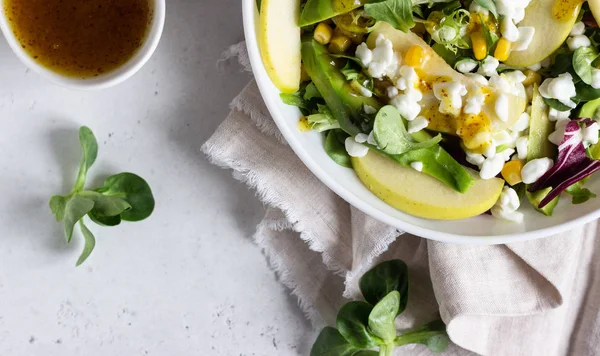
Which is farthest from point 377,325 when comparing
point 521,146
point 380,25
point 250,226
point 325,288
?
point 380,25

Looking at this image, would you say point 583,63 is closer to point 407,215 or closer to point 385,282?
point 407,215

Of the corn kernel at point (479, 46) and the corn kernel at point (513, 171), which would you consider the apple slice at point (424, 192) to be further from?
the corn kernel at point (479, 46)

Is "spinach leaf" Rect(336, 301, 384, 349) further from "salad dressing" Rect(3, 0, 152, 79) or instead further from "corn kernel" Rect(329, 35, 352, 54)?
"salad dressing" Rect(3, 0, 152, 79)


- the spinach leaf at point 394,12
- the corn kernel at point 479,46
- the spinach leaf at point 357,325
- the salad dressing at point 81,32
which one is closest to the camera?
the spinach leaf at point 394,12

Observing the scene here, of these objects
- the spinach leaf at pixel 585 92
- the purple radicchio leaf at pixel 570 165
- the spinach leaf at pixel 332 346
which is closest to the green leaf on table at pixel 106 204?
the spinach leaf at pixel 332 346

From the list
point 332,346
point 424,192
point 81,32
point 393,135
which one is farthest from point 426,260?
point 81,32

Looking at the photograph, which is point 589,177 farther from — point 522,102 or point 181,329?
point 181,329
